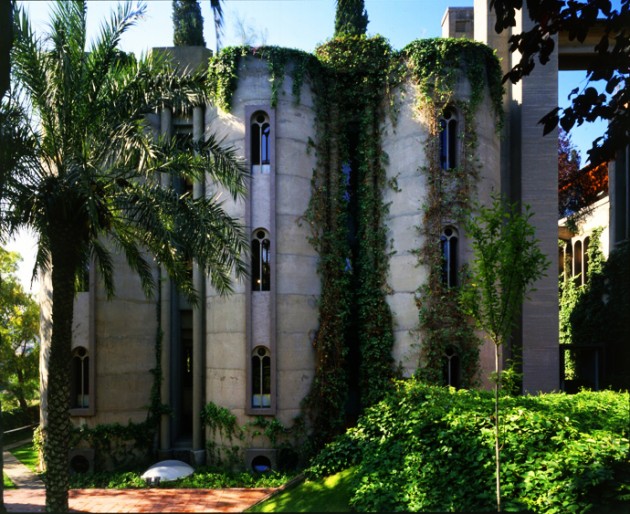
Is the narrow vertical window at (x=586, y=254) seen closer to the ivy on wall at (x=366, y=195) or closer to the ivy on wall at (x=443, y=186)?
the ivy on wall at (x=366, y=195)

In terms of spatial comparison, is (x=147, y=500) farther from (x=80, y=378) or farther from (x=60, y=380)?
(x=80, y=378)

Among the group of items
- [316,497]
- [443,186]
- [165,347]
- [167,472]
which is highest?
[443,186]

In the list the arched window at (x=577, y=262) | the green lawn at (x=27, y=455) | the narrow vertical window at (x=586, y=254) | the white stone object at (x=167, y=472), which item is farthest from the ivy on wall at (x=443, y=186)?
the green lawn at (x=27, y=455)

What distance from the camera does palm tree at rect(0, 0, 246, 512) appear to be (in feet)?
29.7

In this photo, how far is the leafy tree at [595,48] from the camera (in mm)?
5828

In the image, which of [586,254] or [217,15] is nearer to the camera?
[217,15]

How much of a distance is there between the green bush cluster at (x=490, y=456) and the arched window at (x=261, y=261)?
20.0 ft

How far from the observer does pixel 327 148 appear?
16953 millimetres

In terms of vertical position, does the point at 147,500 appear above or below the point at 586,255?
below

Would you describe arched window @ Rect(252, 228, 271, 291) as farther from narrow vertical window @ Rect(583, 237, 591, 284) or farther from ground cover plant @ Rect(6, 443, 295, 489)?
narrow vertical window @ Rect(583, 237, 591, 284)

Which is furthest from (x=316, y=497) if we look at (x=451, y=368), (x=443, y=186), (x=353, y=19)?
(x=353, y=19)

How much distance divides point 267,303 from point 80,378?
22.6 feet

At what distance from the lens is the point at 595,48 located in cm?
607

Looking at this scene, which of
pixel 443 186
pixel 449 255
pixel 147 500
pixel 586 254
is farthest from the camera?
pixel 586 254
